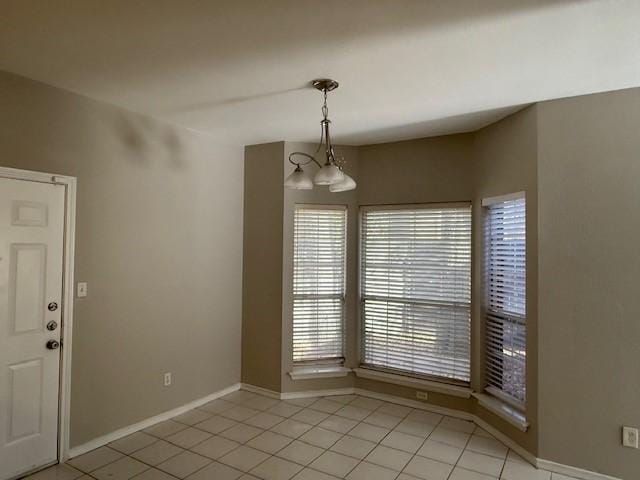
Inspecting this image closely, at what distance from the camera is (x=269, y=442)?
318 centimetres

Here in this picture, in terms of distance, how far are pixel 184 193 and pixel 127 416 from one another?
2038 mm

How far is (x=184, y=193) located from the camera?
3793 mm

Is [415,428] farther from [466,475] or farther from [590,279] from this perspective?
[590,279]

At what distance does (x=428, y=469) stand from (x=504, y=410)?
89 centimetres

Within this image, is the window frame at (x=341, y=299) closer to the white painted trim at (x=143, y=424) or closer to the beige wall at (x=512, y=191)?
the white painted trim at (x=143, y=424)

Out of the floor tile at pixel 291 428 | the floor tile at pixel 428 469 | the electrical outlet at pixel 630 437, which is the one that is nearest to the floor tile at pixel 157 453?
the floor tile at pixel 291 428

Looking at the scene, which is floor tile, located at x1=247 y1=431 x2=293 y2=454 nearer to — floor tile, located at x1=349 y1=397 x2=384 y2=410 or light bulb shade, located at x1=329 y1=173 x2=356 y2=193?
floor tile, located at x1=349 y1=397 x2=384 y2=410

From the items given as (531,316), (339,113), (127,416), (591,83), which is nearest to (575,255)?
(531,316)

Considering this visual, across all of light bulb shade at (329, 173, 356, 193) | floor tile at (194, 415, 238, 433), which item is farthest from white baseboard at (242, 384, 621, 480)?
light bulb shade at (329, 173, 356, 193)

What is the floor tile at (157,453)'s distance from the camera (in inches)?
114

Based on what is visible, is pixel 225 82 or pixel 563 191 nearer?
pixel 225 82

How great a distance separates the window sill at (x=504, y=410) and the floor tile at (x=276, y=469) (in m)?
1.70

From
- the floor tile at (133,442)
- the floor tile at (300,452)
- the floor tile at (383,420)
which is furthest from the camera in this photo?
the floor tile at (383,420)

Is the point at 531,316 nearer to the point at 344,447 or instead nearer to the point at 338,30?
the point at 344,447
